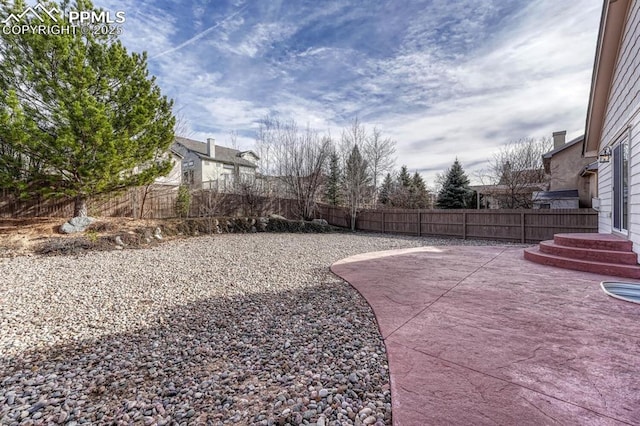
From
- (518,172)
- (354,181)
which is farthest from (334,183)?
(518,172)

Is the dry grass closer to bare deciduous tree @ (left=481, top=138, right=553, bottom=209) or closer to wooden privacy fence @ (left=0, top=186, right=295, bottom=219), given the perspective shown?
wooden privacy fence @ (left=0, top=186, right=295, bottom=219)

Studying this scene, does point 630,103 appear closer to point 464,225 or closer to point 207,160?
point 464,225

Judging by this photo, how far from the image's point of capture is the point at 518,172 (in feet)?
48.0

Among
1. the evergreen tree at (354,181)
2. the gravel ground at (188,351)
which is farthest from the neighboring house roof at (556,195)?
the gravel ground at (188,351)

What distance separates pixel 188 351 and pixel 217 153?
77.5 feet

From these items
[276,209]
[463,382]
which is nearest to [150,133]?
[276,209]

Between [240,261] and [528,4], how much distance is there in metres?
8.82

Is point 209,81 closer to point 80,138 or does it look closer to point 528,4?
point 80,138

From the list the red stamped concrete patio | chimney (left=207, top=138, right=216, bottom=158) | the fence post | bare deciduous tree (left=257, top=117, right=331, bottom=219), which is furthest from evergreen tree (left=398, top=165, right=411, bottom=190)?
the red stamped concrete patio

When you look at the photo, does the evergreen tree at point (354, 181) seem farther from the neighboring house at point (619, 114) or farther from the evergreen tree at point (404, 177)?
the neighboring house at point (619, 114)

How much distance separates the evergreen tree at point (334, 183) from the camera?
15.6m

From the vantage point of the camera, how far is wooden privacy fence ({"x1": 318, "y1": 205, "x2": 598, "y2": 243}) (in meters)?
8.91

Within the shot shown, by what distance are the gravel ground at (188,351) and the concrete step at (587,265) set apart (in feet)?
14.4

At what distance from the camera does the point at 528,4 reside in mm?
6250
